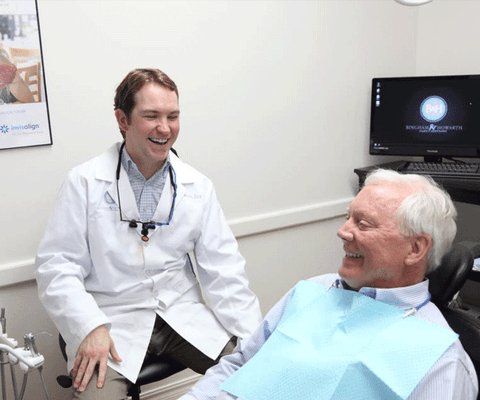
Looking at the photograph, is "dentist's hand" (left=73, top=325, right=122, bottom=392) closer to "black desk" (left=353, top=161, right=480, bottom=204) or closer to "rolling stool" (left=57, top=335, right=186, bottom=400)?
"rolling stool" (left=57, top=335, right=186, bottom=400)

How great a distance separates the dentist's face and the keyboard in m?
1.42

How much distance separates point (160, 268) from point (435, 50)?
2044 millimetres

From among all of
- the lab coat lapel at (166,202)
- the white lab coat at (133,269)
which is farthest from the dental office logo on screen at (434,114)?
the lab coat lapel at (166,202)

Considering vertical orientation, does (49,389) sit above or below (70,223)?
below

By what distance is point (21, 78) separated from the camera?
2094mm

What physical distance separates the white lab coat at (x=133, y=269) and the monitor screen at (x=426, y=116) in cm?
130

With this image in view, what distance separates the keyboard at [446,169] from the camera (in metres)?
2.78

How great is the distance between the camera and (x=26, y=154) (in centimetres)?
216

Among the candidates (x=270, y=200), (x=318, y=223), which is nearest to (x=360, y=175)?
(x=318, y=223)

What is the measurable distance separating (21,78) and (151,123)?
53 cm

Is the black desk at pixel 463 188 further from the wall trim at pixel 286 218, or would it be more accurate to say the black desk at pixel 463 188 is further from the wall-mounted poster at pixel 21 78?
the wall-mounted poster at pixel 21 78

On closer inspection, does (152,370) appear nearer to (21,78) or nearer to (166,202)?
(166,202)

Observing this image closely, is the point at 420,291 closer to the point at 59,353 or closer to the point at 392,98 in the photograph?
the point at 59,353

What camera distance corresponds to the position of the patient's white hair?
1.41m
